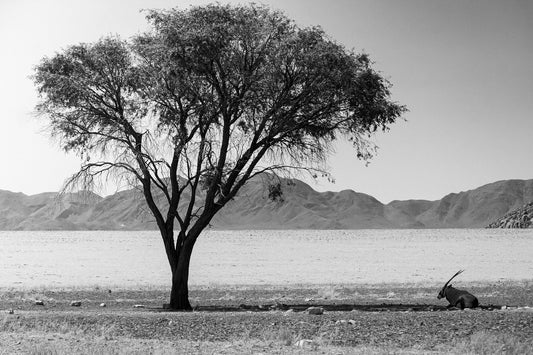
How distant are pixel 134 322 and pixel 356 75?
11761 millimetres

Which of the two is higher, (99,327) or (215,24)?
(215,24)

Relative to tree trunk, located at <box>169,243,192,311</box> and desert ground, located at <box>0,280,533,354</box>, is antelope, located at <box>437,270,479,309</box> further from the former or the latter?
tree trunk, located at <box>169,243,192,311</box>

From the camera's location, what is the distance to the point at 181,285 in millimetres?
26078

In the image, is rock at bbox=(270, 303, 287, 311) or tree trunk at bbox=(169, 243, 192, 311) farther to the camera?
tree trunk at bbox=(169, 243, 192, 311)

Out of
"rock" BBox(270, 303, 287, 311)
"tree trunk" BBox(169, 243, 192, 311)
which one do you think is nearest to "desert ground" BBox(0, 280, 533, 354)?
"rock" BBox(270, 303, 287, 311)

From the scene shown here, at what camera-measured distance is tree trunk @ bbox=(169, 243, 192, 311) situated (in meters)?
25.9

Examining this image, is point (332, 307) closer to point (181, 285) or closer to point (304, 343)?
point (181, 285)

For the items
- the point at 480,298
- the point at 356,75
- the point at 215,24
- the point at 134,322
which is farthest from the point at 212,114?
the point at 480,298

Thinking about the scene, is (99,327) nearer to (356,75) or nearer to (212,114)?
(212,114)

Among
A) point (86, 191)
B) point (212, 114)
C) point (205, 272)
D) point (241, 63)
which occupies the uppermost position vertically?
point (241, 63)

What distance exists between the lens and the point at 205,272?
2211 inches

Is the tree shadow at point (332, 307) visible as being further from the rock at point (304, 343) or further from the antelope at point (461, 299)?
the rock at point (304, 343)

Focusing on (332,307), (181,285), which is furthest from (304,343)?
(181,285)

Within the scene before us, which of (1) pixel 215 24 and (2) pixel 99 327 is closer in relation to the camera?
(2) pixel 99 327
